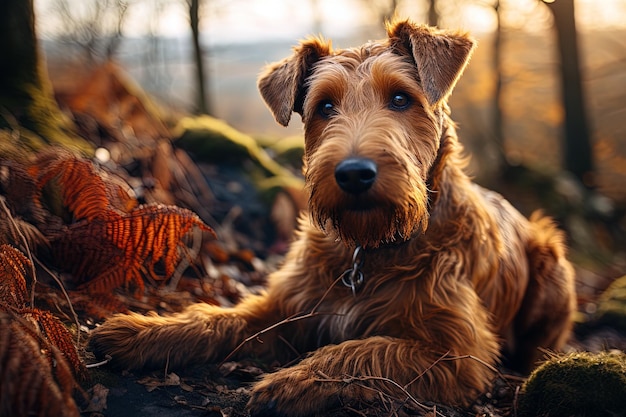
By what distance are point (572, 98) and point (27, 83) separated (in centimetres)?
1195

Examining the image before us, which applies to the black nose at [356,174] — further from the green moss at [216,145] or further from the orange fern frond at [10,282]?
the green moss at [216,145]

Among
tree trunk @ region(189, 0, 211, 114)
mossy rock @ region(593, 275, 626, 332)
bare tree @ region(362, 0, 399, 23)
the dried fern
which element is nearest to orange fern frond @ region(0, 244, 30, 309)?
the dried fern

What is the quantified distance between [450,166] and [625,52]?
1972 centimetres

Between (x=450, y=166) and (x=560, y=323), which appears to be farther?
(x=560, y=323)

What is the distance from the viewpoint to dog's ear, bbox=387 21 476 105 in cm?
347

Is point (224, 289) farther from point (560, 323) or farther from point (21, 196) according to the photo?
point (560, 323)

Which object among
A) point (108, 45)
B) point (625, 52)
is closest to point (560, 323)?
point (108, 45)

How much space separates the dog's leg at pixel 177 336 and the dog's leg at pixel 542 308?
2155 millimetres

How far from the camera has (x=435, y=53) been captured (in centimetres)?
355

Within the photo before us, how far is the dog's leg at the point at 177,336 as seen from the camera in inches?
127

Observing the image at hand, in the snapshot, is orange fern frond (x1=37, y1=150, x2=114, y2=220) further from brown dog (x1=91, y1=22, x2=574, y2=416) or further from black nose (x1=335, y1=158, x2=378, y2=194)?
black nose (x1=335, y1=158, x2=378, y2=194)

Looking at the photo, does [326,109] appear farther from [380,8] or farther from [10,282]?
[380,8]

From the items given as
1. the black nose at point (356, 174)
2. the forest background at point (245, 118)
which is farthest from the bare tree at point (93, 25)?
the black nose at point (356, 174)

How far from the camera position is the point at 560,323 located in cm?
465
